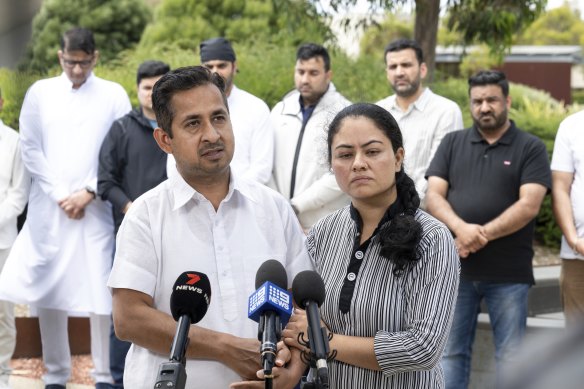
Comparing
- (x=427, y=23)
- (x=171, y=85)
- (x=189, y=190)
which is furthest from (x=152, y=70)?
(x=427, y=23)

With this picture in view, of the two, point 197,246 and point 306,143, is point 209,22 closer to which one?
point 306,143

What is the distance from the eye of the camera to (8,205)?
684 centimetres

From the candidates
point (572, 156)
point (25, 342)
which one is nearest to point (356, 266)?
point (572, 156)

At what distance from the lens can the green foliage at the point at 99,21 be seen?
22.8 metres

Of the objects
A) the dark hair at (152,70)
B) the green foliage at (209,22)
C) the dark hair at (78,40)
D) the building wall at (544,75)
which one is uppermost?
the green foliage at (209,22)

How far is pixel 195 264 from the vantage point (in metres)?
3.08

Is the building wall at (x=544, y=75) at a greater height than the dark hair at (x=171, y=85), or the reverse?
the dark hair at (x=171, y=85)

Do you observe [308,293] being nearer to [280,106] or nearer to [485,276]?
[485,276]

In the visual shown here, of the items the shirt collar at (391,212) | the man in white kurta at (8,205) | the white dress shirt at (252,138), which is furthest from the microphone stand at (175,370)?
the man in white kurta at (8,205)

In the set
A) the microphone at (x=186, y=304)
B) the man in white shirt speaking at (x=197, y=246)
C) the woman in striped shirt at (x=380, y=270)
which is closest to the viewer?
the microphone at (x=186, y=304)

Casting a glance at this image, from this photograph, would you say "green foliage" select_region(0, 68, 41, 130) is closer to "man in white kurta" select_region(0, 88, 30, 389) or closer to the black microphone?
"man in white kurta" select_region(0, 88, 30, 389)

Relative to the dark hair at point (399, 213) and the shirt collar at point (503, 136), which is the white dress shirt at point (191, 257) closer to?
the dark hair at point (399, 213)

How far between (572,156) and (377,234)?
10.9 feet

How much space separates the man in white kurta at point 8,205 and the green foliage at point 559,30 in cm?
4291
